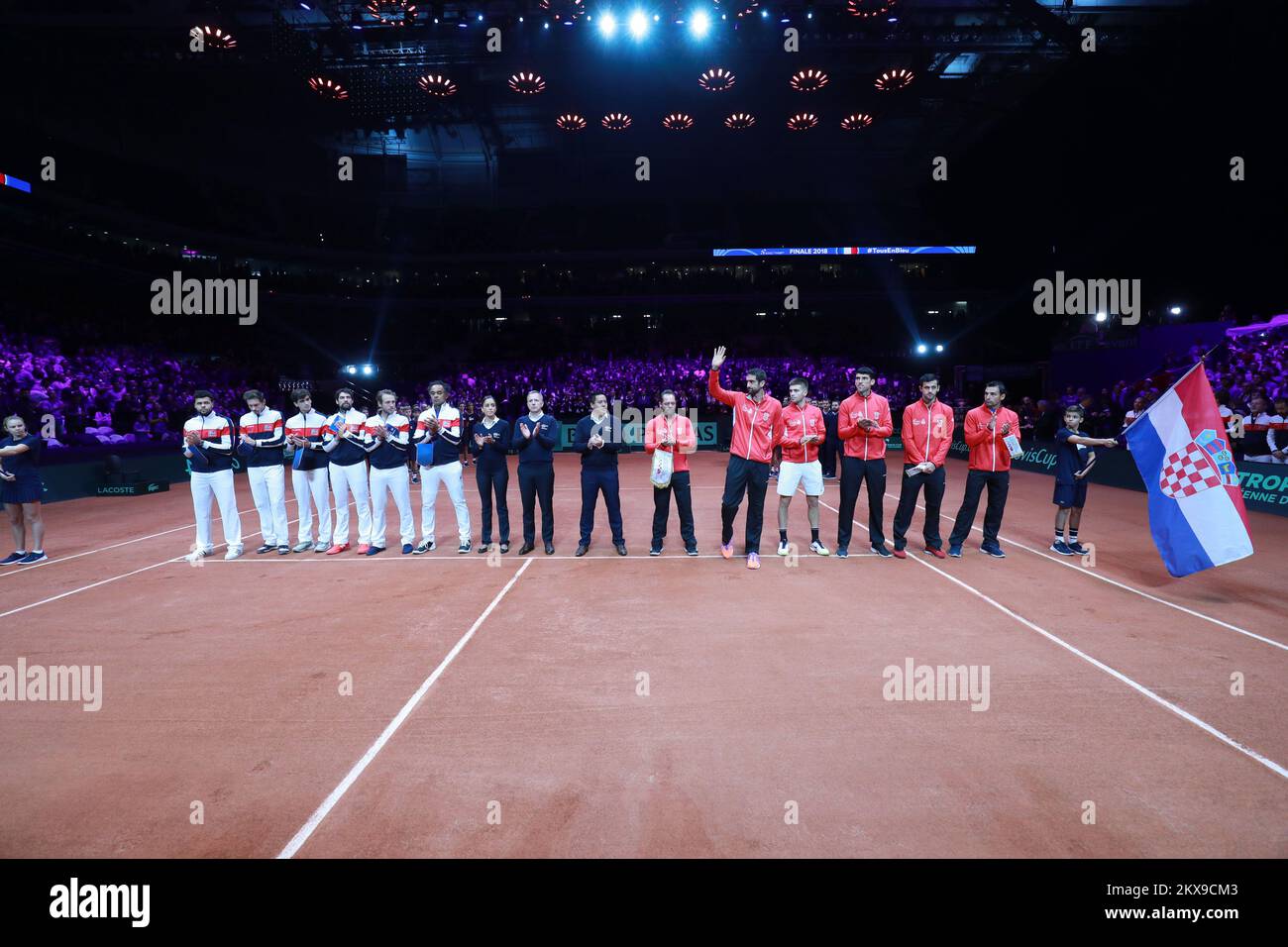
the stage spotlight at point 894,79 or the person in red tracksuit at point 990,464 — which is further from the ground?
the stage spotlight at point 894,79

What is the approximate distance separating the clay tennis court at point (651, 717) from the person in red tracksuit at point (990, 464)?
751 mm

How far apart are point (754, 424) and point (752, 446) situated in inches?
11.4

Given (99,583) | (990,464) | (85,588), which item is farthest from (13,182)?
(990,464)

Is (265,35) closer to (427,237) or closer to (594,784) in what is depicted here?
(427,237)

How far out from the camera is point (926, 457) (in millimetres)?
7863

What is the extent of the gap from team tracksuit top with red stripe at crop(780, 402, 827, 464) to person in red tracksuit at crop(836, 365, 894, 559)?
1.02 ft

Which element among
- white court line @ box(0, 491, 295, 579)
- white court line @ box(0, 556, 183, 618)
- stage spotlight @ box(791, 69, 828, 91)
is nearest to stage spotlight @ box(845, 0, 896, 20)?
stage spotlight @ box(791, 69, 828, 91)

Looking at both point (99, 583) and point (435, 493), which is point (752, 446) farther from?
point (99, 583)

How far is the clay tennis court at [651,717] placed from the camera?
2.88 metres

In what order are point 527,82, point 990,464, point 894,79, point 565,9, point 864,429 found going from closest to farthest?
1. point 864,429
2. point 990,464
3. point 565,9
4. point 527,82
5. point 894,79

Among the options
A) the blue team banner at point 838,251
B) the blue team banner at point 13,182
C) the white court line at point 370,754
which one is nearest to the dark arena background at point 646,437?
the white court line at point 370,754

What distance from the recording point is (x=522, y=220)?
39.2 metres

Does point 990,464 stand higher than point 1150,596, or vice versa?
point 990,464

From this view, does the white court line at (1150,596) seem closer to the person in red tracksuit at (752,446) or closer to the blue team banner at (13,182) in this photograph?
the person in red tracksuit at (752,446)
